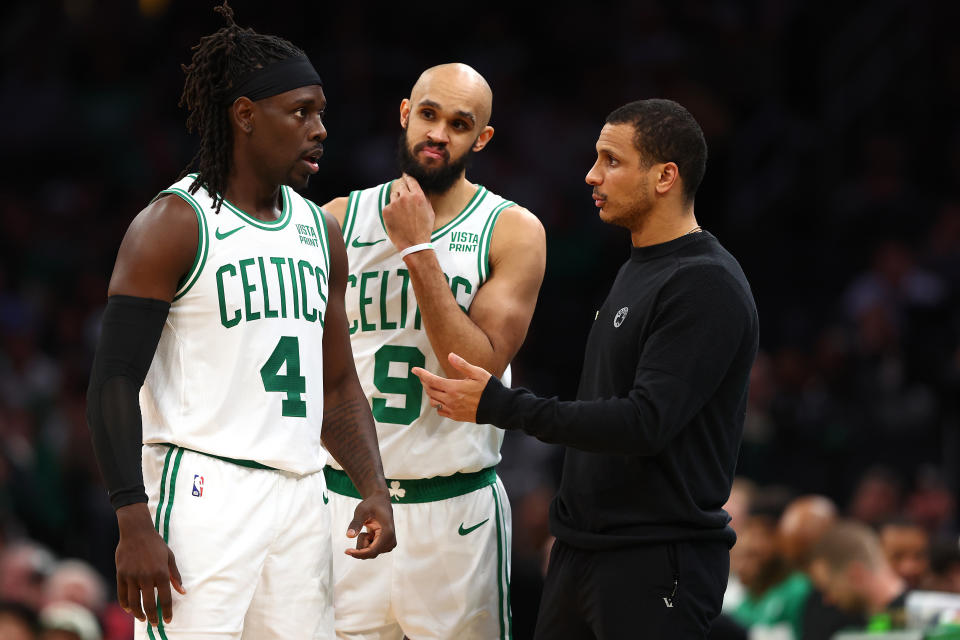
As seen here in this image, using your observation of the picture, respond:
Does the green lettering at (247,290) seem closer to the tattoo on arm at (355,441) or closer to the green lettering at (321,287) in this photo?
the green lettering at (321,287)

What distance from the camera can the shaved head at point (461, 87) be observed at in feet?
15.2

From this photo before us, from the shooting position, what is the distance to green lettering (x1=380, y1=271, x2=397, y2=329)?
471 centimetres

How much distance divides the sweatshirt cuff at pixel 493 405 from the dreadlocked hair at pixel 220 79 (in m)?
0.99

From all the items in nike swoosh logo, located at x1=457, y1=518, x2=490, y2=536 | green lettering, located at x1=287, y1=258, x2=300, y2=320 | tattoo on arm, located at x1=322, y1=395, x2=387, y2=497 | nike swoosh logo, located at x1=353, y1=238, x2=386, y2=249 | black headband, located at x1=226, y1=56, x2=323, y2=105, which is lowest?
nike swoosh logo, located at x1=457, y1=518, x2=490, y2=536

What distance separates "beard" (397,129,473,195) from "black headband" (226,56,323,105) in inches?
33.3

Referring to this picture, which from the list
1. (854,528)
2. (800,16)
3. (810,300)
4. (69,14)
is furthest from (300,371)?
(69,14)

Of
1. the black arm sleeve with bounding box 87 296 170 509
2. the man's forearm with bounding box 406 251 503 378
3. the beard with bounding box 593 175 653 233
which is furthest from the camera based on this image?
the man's forearm with bounding box 406 251 503 378

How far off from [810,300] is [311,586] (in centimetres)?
711

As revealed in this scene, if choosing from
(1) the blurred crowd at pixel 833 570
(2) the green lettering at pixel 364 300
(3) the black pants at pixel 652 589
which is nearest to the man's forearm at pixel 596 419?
(3) the black pants at pixel 652 589

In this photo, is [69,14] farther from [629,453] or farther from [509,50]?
[629,453]

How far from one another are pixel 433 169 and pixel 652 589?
5.51 feet

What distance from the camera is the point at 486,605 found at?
A: 4672 millimetres

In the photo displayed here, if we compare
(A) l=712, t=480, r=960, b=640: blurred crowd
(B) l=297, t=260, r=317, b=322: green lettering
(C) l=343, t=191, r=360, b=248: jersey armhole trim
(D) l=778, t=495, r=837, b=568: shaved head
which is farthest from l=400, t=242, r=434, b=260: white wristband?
(D) l=778, t=495, r=837, b=568: shaved head

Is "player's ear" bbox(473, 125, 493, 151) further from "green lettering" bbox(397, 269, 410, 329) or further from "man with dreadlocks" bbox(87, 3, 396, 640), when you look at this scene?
"man with dreadlocks" bbox(87, 3, 396, 640)
